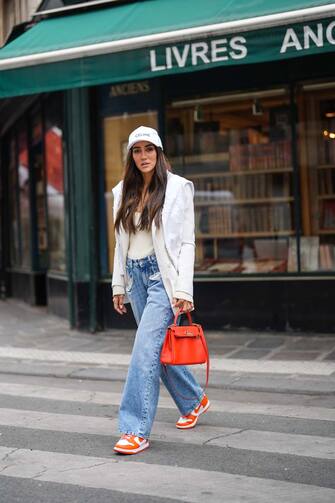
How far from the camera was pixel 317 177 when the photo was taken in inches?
412

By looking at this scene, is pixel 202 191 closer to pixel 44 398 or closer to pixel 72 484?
pixel 44 398

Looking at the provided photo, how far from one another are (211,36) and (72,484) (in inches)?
221

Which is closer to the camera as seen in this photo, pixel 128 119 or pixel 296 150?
pixel 296 150

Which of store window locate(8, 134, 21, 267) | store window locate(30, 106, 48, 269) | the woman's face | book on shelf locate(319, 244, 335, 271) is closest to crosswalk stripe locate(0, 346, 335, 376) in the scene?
book on shelf locate(319, 244, 335, 271)

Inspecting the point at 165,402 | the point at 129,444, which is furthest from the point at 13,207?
the point at 129,444

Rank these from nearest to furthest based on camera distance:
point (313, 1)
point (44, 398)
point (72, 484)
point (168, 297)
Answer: point (72, 484) → point (168, 297) → point (44, 398) → point (313, 1)

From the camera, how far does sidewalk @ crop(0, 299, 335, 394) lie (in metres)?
7.69

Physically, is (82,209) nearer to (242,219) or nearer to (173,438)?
(242,219)

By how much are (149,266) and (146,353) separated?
0.55m

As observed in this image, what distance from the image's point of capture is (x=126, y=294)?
5594 mm

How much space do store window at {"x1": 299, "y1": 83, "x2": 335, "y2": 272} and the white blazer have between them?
201 inches

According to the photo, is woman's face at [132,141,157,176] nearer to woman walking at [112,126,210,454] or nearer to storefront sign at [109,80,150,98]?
woman walking at [112,126,210,454]

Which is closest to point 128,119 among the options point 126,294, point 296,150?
point 296,150

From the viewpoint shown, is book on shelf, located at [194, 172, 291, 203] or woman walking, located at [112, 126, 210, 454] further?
book on shelf, located at [194, 172, 291, 203]
